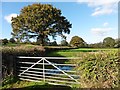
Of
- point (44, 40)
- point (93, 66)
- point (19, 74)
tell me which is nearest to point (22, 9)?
point (44, 40)

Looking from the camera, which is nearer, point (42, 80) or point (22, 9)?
point (42, 80)

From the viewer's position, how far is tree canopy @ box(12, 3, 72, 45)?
118ft

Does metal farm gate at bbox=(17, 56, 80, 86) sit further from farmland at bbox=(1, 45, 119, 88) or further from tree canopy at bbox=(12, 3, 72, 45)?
tree canopy at bbox=(12, 3, 72, 45)

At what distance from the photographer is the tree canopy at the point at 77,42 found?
1731 inches

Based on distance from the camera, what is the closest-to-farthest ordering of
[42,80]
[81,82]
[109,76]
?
[109,76] < [81,82] < [42,80]

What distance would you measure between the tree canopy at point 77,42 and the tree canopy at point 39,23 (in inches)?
230

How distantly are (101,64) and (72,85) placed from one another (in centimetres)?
126

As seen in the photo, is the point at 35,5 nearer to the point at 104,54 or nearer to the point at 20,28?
the point at 20,28

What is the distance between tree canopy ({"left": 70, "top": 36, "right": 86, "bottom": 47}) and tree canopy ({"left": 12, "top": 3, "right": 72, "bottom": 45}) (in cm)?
583

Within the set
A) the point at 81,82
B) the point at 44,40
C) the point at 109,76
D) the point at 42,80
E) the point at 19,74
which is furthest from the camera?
the point at 44,40

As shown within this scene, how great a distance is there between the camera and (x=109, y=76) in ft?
21.6

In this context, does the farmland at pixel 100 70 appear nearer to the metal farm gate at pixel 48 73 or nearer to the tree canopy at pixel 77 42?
the metal farm gate at pixel 48 73

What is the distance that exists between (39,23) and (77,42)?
450 inches

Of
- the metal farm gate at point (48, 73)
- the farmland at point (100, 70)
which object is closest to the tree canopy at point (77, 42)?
the metal farm gate at point (48, 73)
